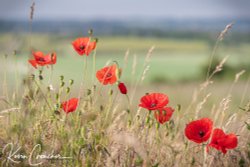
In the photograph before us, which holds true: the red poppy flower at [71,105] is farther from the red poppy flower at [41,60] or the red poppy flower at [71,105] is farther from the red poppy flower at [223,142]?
the red poppy flower at [223,142]

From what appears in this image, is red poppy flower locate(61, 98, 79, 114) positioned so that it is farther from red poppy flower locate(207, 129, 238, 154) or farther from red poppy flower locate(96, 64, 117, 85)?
red poppy flower locate(207, 129, 238, 154)

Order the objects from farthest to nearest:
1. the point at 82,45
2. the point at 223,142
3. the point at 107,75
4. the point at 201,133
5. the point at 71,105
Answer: the point at 82,45 → the point at 107,75 → the point at 71,105 → the point at 201,133 → the point at 223,142

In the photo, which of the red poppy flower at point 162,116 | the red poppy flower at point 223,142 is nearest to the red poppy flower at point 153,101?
the red poppy flower at point 162,116

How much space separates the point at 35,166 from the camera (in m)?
2.49

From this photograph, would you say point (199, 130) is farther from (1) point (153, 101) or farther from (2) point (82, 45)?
(2) point (82, 45)

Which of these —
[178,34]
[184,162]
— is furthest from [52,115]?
[178,34]

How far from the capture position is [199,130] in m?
2.57

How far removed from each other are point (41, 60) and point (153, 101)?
2.48ft

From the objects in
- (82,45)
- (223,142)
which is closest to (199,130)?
(223,142)

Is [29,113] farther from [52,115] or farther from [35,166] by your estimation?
[35,166]

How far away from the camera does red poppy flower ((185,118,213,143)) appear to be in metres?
2.52

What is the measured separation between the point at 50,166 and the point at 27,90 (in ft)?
2.21

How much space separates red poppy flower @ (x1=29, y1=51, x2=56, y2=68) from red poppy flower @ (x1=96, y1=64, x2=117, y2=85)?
30cm

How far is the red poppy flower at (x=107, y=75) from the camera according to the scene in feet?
9.16
